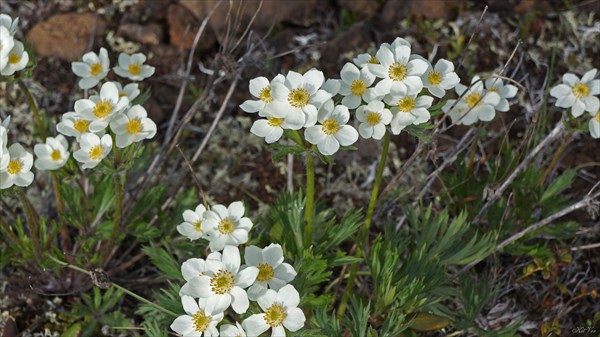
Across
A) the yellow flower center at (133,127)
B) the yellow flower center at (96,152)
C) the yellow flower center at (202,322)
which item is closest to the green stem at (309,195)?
the yellow flower center at (202,322)

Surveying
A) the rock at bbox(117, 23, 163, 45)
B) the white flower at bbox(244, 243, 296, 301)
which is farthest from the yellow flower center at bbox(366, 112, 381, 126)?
the rock at bbox(117, 23, 163, 45)

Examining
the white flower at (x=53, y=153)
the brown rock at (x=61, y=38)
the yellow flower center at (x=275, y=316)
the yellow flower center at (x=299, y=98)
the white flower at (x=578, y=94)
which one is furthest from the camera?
the brown rock at (x=61, y=38)

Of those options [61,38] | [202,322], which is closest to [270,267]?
[202,322]

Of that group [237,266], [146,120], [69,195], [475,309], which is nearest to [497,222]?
[475,309]

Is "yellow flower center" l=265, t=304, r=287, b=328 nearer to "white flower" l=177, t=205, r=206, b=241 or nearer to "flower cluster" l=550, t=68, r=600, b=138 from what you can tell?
"white flower" l=177, t=205, r=206, b=241

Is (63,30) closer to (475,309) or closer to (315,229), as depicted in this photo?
(315,229)

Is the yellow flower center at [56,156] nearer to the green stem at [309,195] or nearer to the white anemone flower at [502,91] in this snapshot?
the green stem at [309,195]

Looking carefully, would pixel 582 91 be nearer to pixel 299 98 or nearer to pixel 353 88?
pixel 353 88
